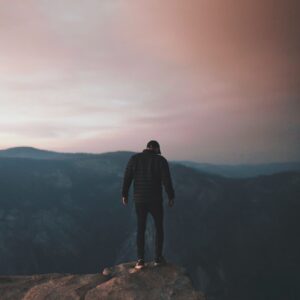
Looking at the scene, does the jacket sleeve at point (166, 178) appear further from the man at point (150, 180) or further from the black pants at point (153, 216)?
the black pants at point (153, 216)

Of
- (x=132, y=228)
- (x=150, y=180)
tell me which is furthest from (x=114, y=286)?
(x=132, y=228)

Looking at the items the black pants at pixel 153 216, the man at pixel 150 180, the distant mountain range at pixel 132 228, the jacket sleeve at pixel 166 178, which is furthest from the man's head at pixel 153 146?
the distant mountain range at pixel 132 228

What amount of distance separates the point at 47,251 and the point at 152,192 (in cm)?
7865

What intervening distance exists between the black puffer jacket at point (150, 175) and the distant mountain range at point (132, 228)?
72.2 m

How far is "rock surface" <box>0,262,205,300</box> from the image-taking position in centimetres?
756

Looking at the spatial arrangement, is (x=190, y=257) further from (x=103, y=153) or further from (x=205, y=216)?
(x=103, y=153)

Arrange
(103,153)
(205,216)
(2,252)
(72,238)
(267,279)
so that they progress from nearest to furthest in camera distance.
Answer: (2,252) → (72,238) → (267,279) → (205,216) → (103,153)

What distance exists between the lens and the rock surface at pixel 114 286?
7561 mm

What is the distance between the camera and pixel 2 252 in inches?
2960

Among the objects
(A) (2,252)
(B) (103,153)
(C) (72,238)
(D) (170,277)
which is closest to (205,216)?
(C) (72,238)

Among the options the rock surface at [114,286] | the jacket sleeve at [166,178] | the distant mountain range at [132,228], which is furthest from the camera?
the distant mountain range at [132,228]

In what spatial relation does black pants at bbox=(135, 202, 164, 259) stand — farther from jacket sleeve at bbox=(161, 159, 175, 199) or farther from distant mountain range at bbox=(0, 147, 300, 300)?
distant mountain range at bbox=(0, 147, 300, 300)

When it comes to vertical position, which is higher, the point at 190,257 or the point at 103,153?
the point at 103,153

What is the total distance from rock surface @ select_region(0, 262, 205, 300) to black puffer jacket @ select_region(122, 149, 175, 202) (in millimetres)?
1840
